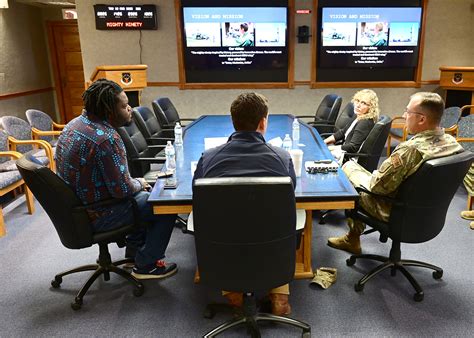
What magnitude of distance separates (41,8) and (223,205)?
7.16 m

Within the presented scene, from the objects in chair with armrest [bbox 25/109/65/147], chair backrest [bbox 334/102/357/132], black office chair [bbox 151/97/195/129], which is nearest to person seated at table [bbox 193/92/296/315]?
chair backrest [bbox 334/102/357/132]

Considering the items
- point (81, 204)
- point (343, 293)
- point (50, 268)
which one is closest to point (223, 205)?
point (81, 204)

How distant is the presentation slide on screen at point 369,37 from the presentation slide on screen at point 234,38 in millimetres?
654

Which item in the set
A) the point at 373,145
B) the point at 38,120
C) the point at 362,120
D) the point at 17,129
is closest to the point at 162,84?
the point at 38,120

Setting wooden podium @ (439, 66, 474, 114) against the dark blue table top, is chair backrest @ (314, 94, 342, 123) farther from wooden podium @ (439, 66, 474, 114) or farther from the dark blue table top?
wooden podium @ (439, 66, 474, 114)

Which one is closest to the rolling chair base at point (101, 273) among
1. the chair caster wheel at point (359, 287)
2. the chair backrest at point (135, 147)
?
the chair backrest at point (135, 147)

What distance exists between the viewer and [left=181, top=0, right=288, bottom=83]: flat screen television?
5.50 m

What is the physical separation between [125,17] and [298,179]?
4.45m

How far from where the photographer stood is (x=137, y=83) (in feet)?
16.5

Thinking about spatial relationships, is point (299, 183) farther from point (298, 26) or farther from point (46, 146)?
point (298, 26)

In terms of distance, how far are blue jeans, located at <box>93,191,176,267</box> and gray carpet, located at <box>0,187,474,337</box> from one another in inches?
7.7

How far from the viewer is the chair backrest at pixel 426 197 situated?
1945mm

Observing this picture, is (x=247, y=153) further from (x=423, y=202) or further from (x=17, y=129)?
(x=17, y=129)

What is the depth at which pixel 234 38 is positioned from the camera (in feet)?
18.4
